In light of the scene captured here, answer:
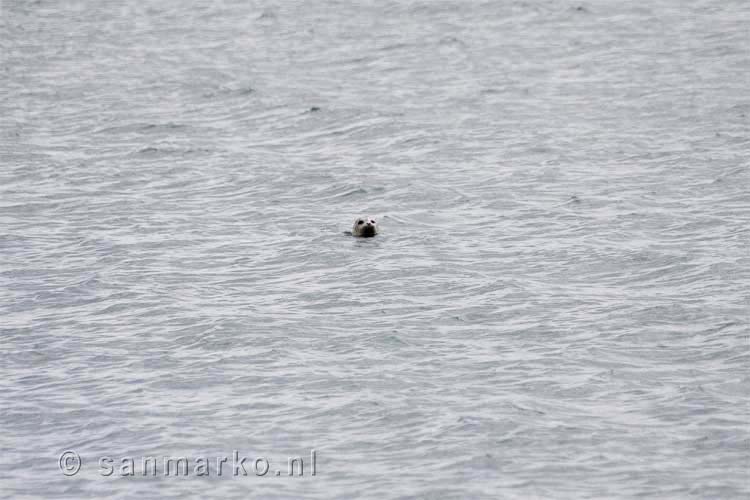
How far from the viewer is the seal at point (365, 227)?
1043 inches

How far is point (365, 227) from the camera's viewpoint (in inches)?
1042

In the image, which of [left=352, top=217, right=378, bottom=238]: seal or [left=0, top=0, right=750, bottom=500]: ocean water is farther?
[left=352, top=217, right=378, bottom=238]: seal

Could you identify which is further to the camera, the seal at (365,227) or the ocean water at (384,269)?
the seal at (365,227)

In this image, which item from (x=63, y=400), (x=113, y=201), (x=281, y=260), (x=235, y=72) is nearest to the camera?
(x=63, y=400)

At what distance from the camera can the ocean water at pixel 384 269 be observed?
1664 centimetres

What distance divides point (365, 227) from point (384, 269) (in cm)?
204

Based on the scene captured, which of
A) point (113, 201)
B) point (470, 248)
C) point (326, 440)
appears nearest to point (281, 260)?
point (470, 248)

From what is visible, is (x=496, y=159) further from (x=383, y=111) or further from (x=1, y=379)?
(x=1, y=379)

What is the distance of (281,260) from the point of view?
25.5 m

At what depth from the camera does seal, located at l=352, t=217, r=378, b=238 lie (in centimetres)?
2648

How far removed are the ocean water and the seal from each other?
220 millimetres

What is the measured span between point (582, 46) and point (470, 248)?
22.8m

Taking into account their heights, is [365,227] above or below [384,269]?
above

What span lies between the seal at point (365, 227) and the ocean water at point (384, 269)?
8.7 inches
